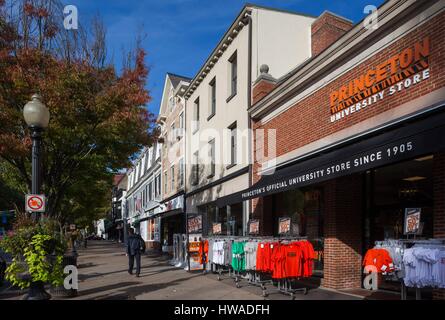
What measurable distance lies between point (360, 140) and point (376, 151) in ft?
6.09

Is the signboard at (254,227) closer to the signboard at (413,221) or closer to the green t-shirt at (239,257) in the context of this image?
the green t-shirt at (239,257)

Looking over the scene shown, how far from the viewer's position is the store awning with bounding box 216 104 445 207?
6.51m

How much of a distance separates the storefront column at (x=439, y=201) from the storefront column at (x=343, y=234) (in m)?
3.21

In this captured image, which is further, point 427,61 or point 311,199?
point 311,199

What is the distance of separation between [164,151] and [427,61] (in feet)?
84.8

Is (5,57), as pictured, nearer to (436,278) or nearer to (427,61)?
(427,61)

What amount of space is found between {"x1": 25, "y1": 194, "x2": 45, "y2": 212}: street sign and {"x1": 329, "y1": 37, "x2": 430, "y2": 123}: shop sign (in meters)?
6.99

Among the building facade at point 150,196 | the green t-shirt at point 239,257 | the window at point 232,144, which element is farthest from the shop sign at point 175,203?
the green t-shirt at point 239,257

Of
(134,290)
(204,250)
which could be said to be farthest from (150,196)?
(134,290)

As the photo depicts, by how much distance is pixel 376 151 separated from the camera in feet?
24.8

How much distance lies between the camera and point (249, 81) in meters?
16.2

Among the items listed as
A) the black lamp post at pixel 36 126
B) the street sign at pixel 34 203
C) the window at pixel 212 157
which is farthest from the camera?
the window at pixel 212 157

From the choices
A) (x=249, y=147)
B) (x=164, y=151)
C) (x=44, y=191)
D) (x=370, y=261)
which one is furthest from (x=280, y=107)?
(x=164, y=151)

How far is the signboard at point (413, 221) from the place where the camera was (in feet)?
23.2
